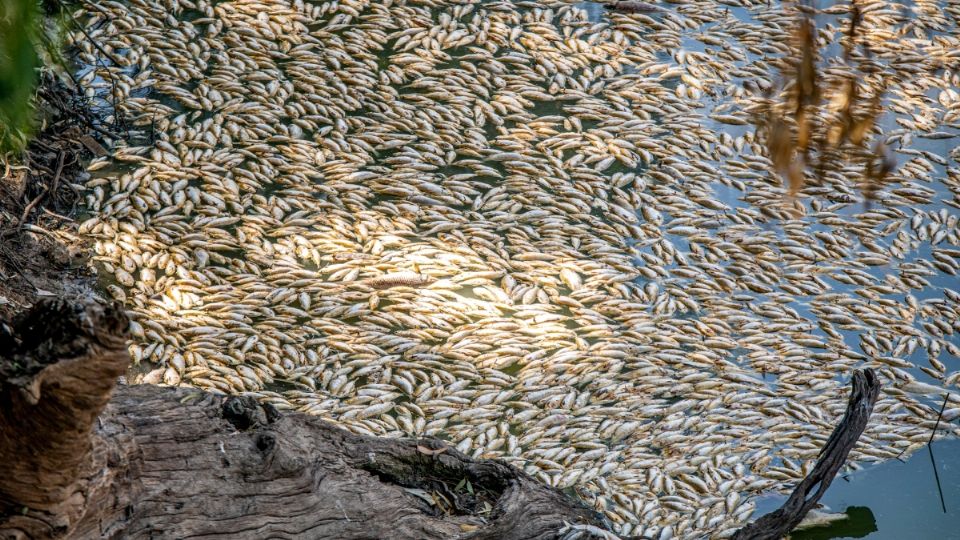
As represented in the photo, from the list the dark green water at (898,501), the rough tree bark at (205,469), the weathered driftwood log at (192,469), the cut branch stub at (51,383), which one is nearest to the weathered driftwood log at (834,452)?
the rough tree bark at (205,469)

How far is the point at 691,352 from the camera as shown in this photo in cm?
508

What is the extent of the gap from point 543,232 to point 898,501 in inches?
93.7

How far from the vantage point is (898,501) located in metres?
4.49

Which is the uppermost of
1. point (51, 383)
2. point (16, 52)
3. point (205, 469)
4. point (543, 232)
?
point (16, 52)

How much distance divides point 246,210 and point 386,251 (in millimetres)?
911

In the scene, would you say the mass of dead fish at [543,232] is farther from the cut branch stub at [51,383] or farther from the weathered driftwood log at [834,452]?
the cut branch stub at [51,383]

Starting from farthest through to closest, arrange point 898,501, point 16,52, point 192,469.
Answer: point 898,501 < point 192,469 < point 16,52

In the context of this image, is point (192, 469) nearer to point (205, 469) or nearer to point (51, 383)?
point (205, 469)

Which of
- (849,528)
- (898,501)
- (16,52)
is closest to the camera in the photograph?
(16,52)

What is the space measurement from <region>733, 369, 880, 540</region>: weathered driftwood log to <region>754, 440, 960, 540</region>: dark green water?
1.31 m

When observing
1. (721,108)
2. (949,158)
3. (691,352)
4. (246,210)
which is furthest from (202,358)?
(949,158)

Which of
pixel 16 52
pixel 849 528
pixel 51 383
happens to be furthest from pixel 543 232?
pixel 16 52

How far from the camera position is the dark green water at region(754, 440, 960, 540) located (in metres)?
4.35

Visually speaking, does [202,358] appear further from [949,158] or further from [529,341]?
[949,158]
